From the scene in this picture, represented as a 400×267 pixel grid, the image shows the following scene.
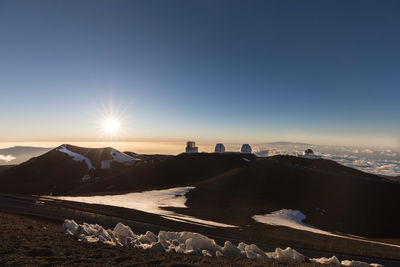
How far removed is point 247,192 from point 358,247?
34566 mm

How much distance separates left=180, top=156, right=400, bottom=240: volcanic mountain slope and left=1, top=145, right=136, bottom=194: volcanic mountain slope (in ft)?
261

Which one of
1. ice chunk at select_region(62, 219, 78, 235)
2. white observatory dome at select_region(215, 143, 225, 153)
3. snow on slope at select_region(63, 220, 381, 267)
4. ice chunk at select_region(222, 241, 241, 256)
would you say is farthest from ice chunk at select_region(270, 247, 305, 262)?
white observatory dome at select_region(215, 143, 225, 153)

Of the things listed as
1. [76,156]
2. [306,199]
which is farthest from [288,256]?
[76,156]

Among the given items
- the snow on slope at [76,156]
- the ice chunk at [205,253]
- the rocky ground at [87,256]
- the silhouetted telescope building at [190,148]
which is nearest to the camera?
the rocky ground at [87,256]

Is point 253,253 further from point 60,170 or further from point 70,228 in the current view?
point 60,170

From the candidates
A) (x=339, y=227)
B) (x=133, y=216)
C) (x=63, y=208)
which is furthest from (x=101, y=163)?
(x=339, y=227)

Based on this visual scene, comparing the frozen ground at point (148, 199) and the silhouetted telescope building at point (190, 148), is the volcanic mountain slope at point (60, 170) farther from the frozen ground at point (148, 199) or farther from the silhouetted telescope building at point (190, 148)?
the frozen ground at point (148, 199)

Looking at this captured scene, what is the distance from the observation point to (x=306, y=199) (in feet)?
179

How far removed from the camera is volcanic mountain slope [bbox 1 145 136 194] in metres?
104

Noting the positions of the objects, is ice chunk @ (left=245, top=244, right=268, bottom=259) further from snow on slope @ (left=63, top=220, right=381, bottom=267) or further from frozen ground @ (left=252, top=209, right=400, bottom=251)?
frozen ground @ (left=252, top=209, right=400, bottom=251)

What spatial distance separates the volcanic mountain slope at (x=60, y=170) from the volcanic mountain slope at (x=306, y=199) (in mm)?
79687

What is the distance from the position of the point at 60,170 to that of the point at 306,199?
131 meters

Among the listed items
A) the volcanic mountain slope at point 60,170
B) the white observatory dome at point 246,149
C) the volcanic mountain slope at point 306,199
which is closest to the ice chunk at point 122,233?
the volcanic mountain slope at point 306,199

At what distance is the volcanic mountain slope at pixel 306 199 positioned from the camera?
42.2m
